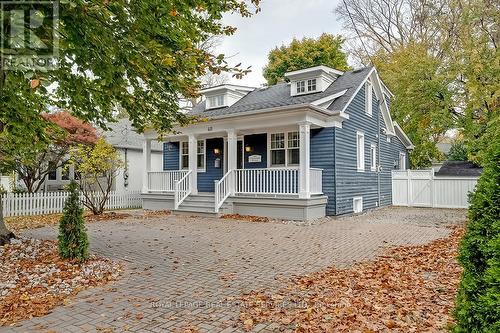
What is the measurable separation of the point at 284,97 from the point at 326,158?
4.08 metres

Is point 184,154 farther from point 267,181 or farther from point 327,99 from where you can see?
point 327,99

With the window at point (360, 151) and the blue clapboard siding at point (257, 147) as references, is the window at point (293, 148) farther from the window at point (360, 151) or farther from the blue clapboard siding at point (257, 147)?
the window at point (360, 151)

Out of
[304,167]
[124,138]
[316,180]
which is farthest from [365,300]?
[124,138]

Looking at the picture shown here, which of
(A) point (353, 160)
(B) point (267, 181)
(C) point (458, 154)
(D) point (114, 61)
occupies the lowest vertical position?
(B) point (267, 181)

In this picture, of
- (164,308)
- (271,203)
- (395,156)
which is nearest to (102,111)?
(164,308)

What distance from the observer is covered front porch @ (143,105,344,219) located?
38.9 feet

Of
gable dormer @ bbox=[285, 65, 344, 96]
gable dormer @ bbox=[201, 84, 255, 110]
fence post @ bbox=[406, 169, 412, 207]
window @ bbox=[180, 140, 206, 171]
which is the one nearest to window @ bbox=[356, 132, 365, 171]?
gable dormer @ bbox=[285, 65, 344, 96]

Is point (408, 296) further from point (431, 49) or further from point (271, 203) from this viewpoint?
point (431, 49)

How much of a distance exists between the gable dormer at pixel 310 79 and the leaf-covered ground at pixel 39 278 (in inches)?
446

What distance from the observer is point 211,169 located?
1595cm

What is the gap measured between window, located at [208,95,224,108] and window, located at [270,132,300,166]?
432 cm

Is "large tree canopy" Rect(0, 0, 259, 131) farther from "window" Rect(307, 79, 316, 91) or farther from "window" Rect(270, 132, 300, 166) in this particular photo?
"window" Rect(307, 79, 316, 91)

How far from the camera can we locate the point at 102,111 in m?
6.32

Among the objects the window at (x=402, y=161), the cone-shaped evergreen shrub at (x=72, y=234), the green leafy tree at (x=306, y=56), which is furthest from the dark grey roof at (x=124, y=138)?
the window at (x=402, y=161)
